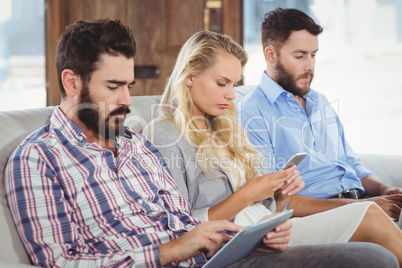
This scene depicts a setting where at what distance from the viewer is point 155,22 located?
413 centimetres

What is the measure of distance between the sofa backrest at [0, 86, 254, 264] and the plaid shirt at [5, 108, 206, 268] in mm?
57

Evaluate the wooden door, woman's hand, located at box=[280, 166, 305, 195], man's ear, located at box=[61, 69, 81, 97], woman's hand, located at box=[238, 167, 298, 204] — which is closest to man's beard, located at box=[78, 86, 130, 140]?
man's ear, located at box=[61, 69, 81, 97]

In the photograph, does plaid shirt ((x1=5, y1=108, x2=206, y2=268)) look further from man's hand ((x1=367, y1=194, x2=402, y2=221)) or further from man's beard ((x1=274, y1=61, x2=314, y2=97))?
man's beard ((x1=274, y1=61, x2=314, y2=97))

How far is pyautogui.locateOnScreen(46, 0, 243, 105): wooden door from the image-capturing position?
13.3ft

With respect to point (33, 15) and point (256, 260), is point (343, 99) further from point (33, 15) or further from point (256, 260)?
point (256, 260)

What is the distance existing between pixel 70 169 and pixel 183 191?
1.39ft

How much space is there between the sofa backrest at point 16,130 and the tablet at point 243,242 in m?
0.48

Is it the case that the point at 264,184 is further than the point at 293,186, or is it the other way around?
the point at 293,186

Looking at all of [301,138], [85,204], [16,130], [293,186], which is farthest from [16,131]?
[301,138]

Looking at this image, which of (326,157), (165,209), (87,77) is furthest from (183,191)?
(326,157)

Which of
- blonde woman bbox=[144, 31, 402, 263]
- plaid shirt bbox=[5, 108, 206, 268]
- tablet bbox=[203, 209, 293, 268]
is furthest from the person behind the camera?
blonde woman bbox=[144, 31, 402, 263]

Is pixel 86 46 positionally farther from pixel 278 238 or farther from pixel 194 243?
pixel 278 238

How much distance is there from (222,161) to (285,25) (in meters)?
0.84

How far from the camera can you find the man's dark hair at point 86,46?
1408 millimetres
